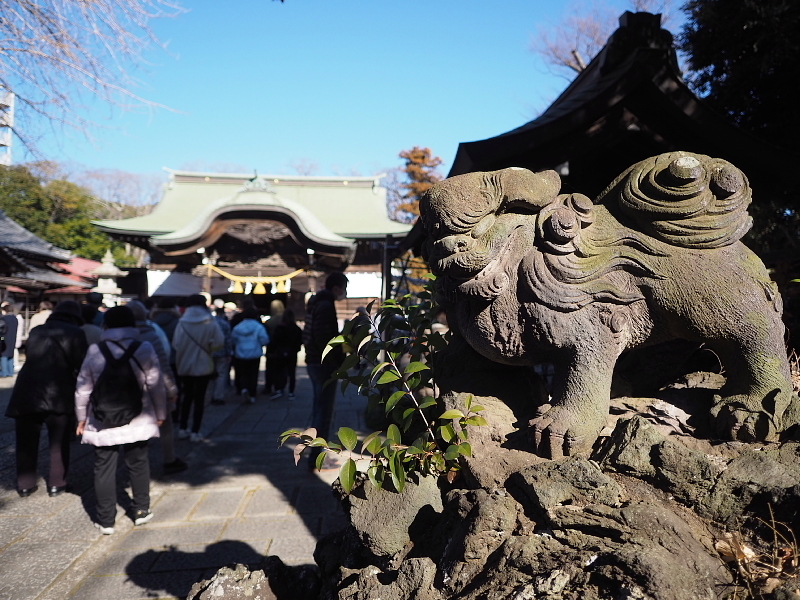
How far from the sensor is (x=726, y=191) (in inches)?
59.3

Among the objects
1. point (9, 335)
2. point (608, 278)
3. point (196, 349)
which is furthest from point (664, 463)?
point (9, 335)

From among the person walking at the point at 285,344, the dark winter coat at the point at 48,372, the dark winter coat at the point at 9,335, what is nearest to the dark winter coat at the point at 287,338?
the person walking at the point at 285,344

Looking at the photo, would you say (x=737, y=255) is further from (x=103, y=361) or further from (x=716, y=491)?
(x=103, y=361)

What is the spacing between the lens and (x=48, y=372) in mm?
3820

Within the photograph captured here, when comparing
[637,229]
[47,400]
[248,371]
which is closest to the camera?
[637,229]

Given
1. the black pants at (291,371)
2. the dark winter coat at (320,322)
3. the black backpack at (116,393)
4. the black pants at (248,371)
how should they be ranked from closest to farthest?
the black backpack at (116,393), the dark winter coat at (320,322), the black pants at (248,371), the black pants at (291,371)

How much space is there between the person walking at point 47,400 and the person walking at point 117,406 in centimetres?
78

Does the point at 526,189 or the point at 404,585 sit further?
the point at 526,189

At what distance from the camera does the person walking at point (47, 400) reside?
378 centimetres

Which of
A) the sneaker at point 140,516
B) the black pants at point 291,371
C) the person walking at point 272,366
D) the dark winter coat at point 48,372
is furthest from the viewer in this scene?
the black pants at point 291,371

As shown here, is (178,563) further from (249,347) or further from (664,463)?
(249,347)

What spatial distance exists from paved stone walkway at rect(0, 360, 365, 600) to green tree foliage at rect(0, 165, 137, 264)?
80.0 ft

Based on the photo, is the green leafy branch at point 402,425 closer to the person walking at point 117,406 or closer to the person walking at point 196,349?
the person walking at point 117,406

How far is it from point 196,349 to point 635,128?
4.10 m
